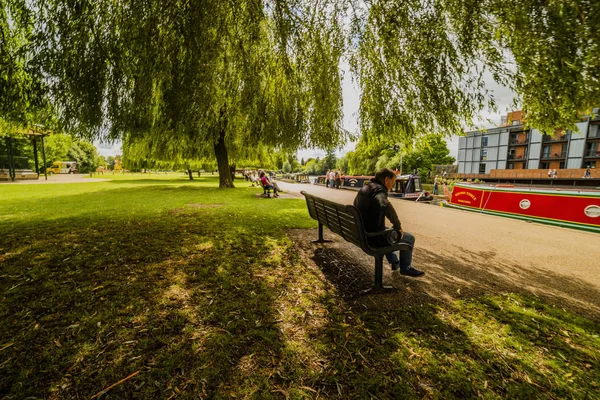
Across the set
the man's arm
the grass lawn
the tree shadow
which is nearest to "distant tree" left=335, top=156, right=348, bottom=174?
the tree shadow

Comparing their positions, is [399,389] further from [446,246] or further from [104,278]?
[446,246]

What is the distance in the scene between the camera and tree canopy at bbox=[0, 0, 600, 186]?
158 inches

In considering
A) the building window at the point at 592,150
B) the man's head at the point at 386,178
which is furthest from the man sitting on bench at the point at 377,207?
the building window at the point at 592,150

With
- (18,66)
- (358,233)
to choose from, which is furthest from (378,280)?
(18,66)

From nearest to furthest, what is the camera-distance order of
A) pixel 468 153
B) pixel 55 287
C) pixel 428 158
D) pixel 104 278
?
A: pixel 55 287
pixel 104 278
pixel 428 158
pixel 468 153

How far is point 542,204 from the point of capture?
28.6ft

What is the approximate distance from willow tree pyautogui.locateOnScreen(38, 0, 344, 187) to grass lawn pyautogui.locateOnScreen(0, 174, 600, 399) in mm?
2942

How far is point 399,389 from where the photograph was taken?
202cm

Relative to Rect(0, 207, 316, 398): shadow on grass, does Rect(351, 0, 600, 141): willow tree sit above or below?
above

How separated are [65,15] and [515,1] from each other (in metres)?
6.99

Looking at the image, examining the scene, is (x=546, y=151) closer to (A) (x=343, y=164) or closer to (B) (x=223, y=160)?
(A) (x=343, y=164)

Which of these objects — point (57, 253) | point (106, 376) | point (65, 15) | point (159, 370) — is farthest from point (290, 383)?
point (65, 15)

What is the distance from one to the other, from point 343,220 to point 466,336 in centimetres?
196

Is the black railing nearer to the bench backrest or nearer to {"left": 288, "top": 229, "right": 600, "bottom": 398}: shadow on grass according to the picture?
{"left": 288, "top": 229, "right": 600, "bottom": 398}: shadow on grass
